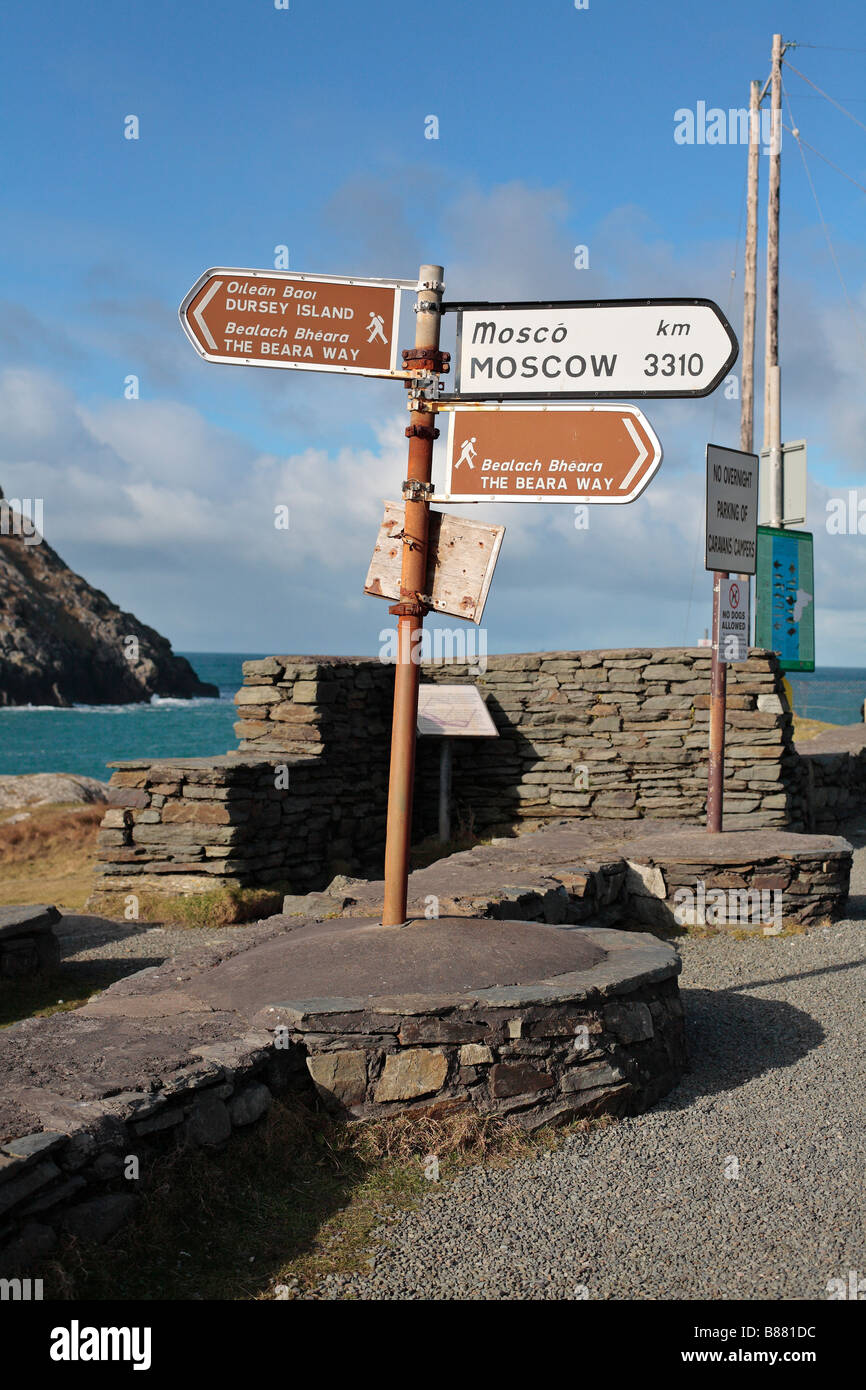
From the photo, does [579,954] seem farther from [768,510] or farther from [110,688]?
[110,688]

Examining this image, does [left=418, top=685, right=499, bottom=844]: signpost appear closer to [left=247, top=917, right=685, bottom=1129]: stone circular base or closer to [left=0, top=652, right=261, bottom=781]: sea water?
[left=247, top=917, right=685, bottom=1129]: stone circular base

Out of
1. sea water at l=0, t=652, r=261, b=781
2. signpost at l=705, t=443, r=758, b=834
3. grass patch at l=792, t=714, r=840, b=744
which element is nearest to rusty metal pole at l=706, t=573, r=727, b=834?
signpost at l=705, t=443, r=758, b=834

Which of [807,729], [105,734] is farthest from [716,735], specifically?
[105,734]

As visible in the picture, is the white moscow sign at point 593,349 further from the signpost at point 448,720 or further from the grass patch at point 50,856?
the signpost at point 448,720

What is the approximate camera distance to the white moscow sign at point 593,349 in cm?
472

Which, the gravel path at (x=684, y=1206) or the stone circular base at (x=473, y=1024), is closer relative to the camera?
the gravel path at (x=684, y=1206)

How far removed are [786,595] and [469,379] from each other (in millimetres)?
13127

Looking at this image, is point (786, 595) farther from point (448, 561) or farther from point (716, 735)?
point (448, 561)

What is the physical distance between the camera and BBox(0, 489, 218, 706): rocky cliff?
82688 millimetres

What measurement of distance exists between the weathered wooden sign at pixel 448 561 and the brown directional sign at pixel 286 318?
2.42ft

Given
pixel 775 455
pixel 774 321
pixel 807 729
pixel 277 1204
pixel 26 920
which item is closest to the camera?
pixel 277 1204

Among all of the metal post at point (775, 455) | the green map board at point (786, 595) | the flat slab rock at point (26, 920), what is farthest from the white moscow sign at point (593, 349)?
the metal post at point (775, 455)

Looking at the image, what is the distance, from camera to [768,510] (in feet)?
60.0

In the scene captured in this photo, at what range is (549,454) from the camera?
482 cm
